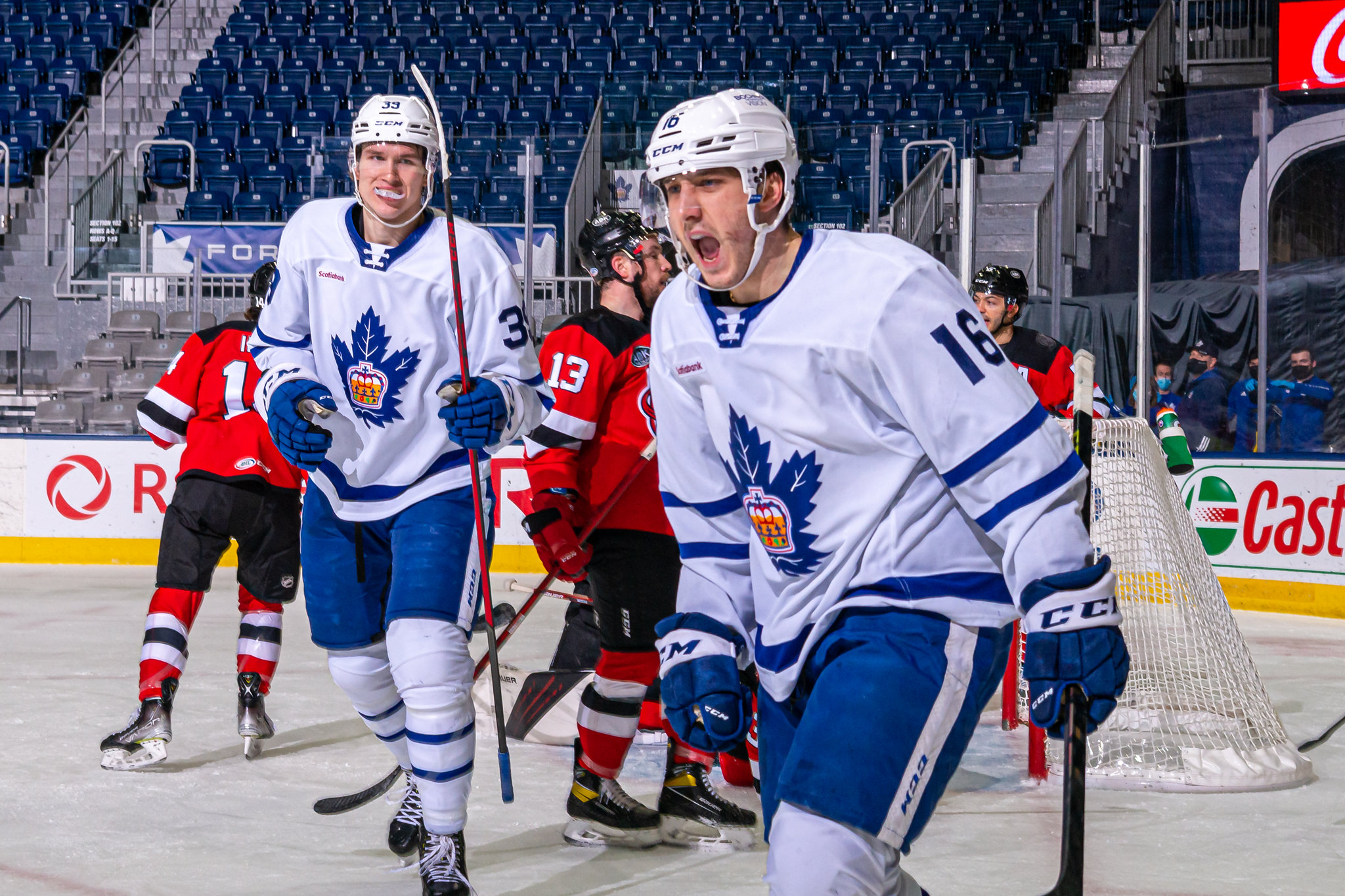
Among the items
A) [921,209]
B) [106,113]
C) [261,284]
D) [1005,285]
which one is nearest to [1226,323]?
[921,209]

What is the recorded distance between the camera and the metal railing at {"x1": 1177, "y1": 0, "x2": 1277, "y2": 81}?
503 inches

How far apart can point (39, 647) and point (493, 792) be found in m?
3.14

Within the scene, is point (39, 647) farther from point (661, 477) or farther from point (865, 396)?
point (865, 396)

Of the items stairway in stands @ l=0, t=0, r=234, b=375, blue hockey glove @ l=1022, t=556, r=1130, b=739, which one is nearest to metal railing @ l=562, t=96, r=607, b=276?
stairway in stands @ l=0, t=0, r=234, b=375

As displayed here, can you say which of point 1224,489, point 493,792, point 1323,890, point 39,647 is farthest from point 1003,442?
point 1224,489

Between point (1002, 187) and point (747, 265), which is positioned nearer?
point (747, 265)

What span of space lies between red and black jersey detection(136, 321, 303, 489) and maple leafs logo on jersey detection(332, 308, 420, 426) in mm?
1487

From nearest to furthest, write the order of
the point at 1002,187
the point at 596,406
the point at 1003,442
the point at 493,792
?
the point at 1003,442 → the point at 596,406 → the point at 493,792 → the point at 1002,187

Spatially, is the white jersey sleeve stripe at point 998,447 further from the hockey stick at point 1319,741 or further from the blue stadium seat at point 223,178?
the blue stadium seat at point 223,178

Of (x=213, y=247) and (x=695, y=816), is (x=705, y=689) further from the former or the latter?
(x=213, y=247)

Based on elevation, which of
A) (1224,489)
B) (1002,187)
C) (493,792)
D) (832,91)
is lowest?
(493,792)

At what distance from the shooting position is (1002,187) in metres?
8.89

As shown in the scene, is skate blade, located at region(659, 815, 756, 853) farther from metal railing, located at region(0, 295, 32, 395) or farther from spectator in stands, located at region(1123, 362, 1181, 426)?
metal railing, located at region(0, 295, 32, 395)

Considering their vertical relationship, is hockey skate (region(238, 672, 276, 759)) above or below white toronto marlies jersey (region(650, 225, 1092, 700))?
below
